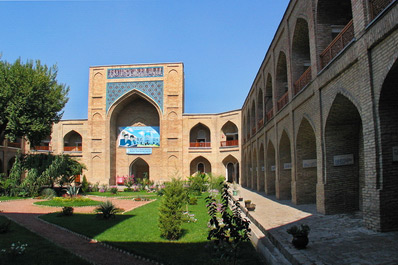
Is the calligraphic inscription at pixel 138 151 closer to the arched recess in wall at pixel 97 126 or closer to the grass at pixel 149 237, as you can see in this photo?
the arched recess in wall at pixel 97 126

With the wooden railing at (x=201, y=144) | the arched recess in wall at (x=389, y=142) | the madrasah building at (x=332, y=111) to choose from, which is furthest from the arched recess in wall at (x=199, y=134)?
the arched recess in wall at (x=389, y=142)

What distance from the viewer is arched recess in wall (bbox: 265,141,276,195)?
15422mm

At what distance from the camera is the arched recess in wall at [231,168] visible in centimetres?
2927

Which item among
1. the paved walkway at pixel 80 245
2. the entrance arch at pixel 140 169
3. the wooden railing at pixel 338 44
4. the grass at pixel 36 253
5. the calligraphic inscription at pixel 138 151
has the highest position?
the wooden railing at pixel 338 44

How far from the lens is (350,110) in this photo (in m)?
7.51

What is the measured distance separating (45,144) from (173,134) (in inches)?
568

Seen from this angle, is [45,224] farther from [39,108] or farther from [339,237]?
[39,108]

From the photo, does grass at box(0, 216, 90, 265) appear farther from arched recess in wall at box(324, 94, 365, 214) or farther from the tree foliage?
the tree foliage

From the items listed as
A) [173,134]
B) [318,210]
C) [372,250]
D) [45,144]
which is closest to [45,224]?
[318,210]

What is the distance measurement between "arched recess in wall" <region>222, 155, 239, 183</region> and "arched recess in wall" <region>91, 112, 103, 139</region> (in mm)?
11914

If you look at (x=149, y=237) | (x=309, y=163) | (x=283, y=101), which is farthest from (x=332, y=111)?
(x=149, y=237)

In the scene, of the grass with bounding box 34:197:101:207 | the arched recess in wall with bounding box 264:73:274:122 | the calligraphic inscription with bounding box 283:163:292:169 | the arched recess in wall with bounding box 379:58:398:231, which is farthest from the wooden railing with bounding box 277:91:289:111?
the grass with bounding box 34:197:101:207

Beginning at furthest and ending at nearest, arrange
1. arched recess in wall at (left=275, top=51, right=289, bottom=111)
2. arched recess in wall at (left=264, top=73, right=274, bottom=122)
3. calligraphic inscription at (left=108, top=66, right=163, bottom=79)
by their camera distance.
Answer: calligraphic inscription at (left=108, top=66, right=163, bottom=79)
arched recess in wall at (left=264, top=73, right=274, bottom=122)
arched recess in wall at (left=275, top=51, right=289, bottom=111)

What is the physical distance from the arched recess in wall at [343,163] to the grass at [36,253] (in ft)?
20.1
